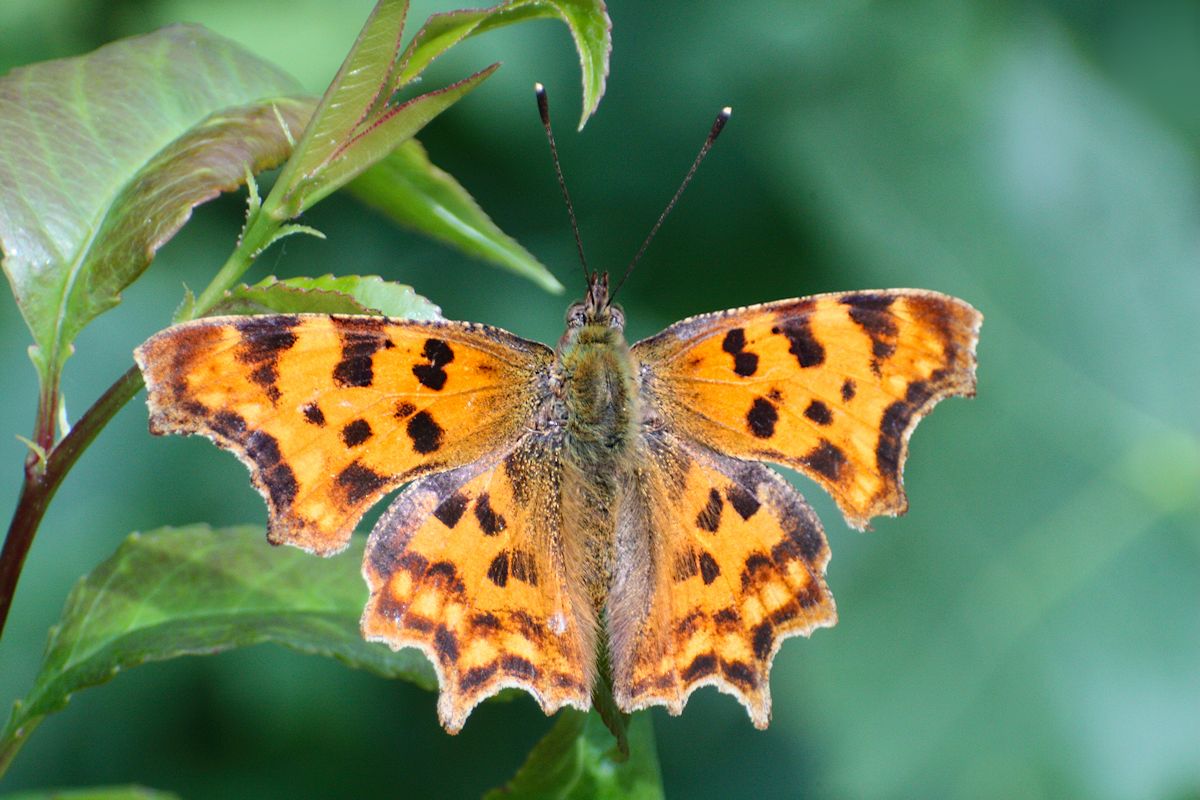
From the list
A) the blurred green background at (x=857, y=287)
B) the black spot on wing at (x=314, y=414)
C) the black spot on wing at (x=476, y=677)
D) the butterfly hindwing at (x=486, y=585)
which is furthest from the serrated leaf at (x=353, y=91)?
the blurred green background at (x=857, y=287)

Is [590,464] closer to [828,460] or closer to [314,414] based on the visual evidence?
[828,460]

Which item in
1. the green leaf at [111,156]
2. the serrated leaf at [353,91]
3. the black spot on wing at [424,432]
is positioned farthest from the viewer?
the black spot on wing at [424,432]

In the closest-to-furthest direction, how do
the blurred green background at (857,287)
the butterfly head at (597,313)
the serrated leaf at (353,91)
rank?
the serrated leaf at (353,91)
the butterfly head at (597,313)
the blurred green background at (857,287)

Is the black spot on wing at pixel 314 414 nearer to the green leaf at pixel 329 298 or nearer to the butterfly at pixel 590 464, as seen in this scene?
the butterfly at pixel 590 464

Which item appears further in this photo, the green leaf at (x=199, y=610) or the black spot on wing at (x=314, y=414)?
the black spot on wing at (x=314, y=414)

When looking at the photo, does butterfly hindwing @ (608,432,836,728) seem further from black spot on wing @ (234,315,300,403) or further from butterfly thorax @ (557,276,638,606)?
black spot on wing @ (234,315,300,403)

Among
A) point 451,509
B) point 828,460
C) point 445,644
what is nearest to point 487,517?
point 451,509

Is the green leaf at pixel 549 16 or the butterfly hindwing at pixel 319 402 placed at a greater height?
the green leaf at pixel 549 16

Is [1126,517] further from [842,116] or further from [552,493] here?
[552,493]
